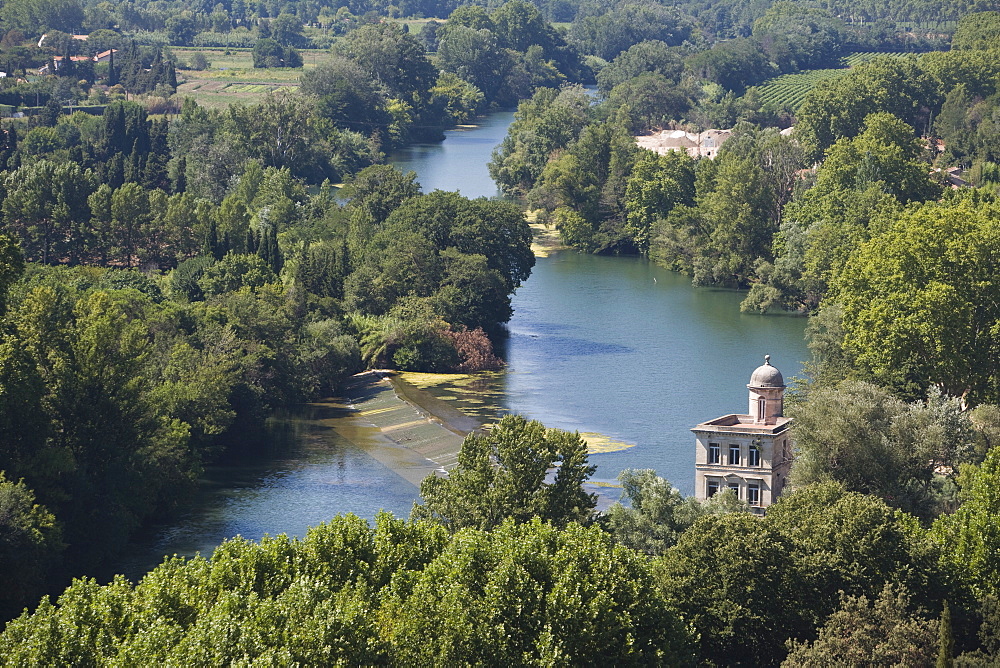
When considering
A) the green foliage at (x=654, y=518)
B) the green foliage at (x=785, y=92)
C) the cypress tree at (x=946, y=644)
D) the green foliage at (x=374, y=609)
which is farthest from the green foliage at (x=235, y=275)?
the green foliage at (x=785, y=92)

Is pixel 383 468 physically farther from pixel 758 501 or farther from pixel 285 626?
pixel 285 626

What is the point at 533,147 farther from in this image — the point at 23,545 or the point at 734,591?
the point at 734,591

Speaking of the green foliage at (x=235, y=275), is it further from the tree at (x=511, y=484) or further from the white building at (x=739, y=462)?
the tree at (x=511, y=484)

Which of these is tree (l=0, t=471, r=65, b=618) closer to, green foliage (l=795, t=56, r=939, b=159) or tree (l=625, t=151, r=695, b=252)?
tree (l=625, t=151, r=695, b=252)

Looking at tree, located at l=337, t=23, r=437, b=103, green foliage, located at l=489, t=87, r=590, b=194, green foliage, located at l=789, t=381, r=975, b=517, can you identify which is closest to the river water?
green foliage, located at l=789, t=381, r=975, b=517

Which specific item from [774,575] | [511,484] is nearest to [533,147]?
[511,484]

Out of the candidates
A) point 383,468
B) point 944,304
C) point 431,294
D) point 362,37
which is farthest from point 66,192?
point 362,37
